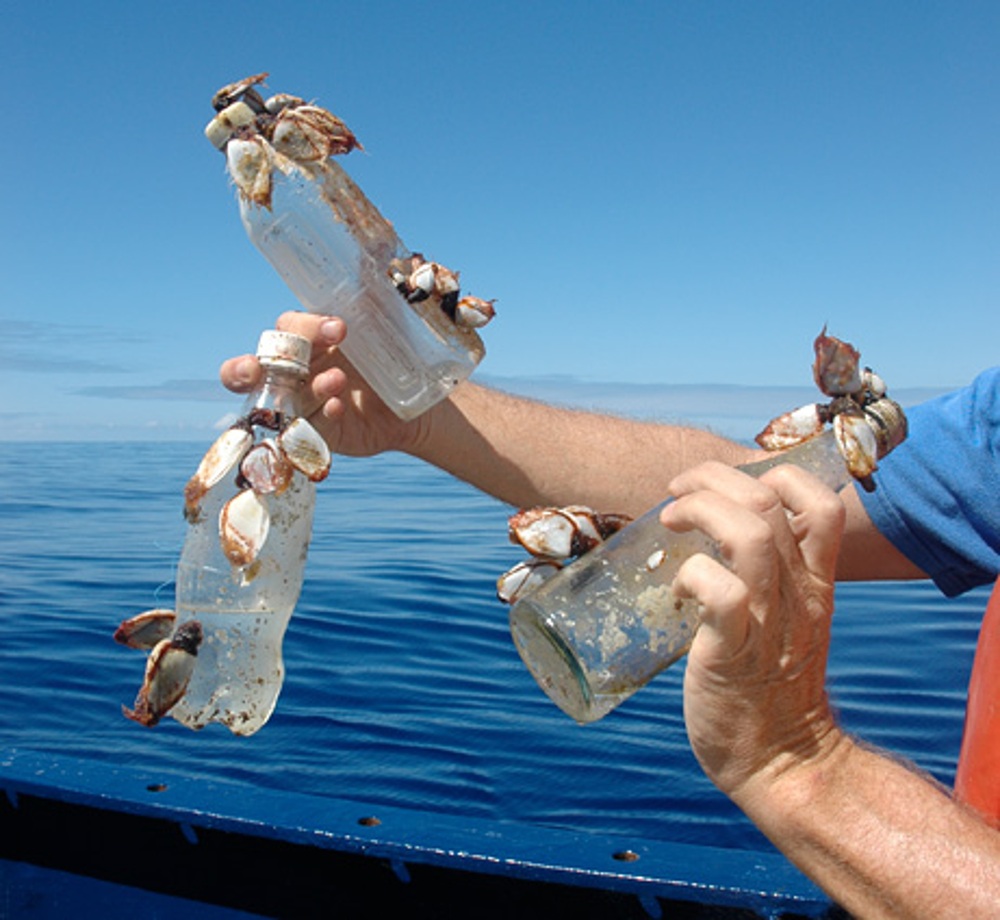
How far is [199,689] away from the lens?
1644 millimetres

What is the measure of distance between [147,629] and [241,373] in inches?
18.8

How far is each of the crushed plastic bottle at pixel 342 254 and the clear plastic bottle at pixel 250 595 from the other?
33 centimetres

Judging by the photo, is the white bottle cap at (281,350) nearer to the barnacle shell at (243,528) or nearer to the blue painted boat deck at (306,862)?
the barnacle shell at (243,528)

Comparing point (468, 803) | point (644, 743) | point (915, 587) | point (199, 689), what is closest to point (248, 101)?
point (199, 689)

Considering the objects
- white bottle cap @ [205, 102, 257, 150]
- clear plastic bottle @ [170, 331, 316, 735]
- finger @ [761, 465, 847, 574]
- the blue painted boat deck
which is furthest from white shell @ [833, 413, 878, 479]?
the blue painted boat deck

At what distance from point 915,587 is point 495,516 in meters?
5.08

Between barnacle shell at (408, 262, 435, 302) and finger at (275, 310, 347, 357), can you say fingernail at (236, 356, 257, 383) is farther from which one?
barnacle shell at (408, 262, 435, 302)

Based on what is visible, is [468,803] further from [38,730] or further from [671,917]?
[38,730]

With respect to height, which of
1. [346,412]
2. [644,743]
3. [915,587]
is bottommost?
[915,587]

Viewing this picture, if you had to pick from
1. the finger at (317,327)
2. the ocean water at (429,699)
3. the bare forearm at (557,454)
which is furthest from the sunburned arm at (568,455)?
the ocean water at (429,699)

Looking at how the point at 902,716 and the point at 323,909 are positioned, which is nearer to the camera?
the point at 323,909

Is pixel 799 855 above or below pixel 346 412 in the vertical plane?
below

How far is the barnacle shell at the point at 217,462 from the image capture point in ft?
4.70

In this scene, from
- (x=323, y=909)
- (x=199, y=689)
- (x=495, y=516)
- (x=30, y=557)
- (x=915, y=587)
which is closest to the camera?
(x=199, y=689)
